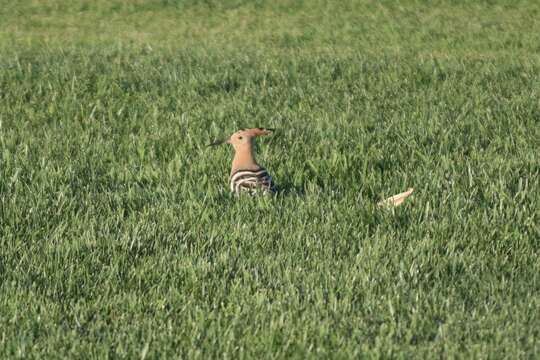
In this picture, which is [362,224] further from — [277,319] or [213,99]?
[213,99]

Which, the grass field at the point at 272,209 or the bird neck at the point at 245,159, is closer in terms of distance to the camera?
the grass field at the point at 272,209

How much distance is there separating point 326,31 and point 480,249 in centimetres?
1107

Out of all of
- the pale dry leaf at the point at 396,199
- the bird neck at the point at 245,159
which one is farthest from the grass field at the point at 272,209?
the bird neck at the point at 245,159

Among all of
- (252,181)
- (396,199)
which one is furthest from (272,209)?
(396,199)

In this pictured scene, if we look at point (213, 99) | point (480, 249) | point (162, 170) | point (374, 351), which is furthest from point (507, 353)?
point (213, 99)

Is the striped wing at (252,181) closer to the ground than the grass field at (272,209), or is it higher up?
higher up

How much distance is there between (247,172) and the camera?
21.9 feet

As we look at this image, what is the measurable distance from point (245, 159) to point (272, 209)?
0.44 metres

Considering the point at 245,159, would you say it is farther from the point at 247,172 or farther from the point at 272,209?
the point at 272,209

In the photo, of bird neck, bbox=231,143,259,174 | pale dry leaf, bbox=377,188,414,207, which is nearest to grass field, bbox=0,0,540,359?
pale dry leaf, bbox=377,188,414,207

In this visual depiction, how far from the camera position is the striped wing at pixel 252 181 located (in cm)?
665

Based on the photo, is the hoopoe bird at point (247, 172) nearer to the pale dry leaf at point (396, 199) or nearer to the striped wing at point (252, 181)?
the striped wing at point (252, 181)

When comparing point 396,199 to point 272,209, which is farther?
point 396,199

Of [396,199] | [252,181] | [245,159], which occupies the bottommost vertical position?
[396,199]
